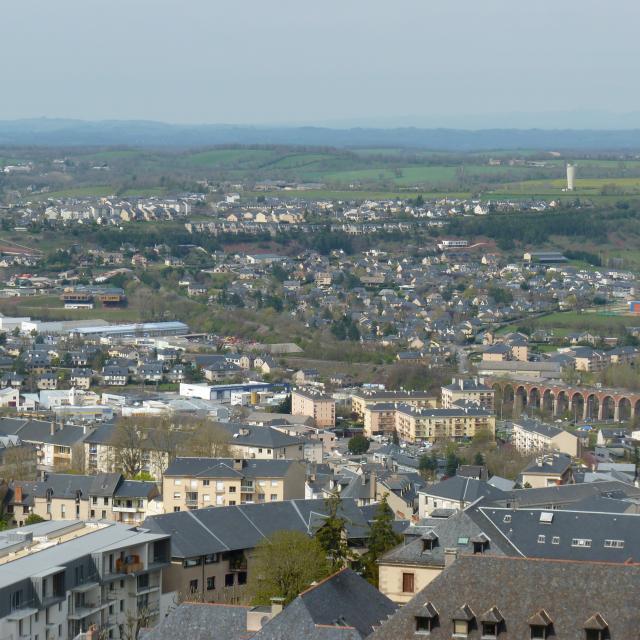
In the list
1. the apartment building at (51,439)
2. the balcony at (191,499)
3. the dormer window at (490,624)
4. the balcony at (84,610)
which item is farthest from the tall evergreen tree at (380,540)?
the apartment building at (51,439)

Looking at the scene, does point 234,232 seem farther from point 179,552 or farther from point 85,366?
point 179,552

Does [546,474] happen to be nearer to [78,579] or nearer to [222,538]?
[222,538]

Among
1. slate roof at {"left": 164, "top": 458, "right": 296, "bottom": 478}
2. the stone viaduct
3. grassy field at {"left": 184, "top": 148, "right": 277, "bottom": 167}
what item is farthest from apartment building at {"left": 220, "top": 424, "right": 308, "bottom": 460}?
grassy field at {"left": 184, "top": 148, "right": 277, "bottom": 167}

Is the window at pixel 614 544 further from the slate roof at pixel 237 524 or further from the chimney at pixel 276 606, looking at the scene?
the chimney at pixel 276 606

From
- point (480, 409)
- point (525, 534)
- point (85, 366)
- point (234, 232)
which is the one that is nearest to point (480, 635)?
point (525, 534)

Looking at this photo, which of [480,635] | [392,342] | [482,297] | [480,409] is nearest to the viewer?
[480,635]

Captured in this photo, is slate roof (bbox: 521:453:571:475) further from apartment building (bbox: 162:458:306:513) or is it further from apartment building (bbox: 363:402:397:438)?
apartment building (bbox: 363:402:397:438)
